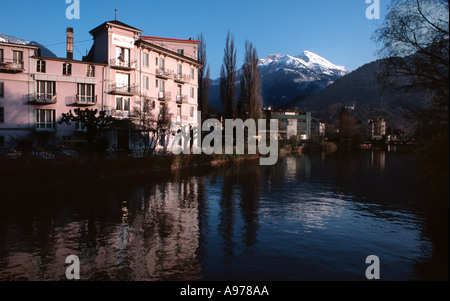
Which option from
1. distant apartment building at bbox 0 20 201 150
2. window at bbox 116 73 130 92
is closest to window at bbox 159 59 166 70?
distant apartment building at bbox 0 20 201 150

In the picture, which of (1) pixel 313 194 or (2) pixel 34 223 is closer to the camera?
(2) pixel 34 223

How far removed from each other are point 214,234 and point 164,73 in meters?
→ 36.4

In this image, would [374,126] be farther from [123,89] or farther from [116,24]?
[116,24]

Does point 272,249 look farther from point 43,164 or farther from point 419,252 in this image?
point 43,164

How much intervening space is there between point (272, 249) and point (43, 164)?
15613mm

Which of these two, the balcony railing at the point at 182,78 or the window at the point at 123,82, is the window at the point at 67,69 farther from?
the balcony railing at the point at 182,78

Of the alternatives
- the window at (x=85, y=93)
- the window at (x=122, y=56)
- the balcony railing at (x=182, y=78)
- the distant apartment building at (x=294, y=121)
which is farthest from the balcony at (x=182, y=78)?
the distant apartment building at (x=294, y=121)

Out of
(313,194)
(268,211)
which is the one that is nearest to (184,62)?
(313,194)

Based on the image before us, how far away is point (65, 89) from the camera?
122 ft

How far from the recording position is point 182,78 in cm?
4741

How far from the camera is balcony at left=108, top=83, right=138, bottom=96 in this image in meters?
38.8

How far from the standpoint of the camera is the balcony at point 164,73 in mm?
43344

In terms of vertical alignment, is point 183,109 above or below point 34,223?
above
